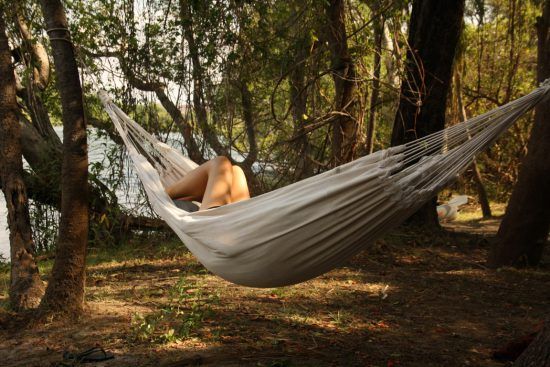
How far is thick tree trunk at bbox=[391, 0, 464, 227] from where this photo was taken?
168 inches

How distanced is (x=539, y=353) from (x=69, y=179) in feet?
6.30

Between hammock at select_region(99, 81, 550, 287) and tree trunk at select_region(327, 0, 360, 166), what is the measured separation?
85.9 inches

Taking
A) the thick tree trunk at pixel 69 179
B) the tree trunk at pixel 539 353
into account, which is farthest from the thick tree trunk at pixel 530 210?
the thick tree trunk at pixel 69 179

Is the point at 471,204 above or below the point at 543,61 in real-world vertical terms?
below

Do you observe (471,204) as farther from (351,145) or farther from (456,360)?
(456,360)

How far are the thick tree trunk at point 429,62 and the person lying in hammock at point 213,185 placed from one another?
5.78 ft

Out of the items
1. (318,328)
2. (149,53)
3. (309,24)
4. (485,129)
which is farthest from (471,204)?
(485,129)

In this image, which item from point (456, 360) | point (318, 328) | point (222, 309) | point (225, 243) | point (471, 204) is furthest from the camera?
point (471, 204)

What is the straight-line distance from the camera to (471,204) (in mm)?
7672

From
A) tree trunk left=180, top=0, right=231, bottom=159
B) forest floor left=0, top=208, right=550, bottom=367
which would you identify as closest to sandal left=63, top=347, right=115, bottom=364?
forest floor left=0, top=208, right=550, bottom=367

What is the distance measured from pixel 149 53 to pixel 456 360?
288 cm

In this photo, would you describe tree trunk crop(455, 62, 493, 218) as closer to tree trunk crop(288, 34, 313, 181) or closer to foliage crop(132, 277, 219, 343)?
tree trunk crop(288, 34, 313, 181)

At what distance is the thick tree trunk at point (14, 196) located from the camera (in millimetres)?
2924

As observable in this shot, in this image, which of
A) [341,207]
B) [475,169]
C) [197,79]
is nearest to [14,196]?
[197,79]
